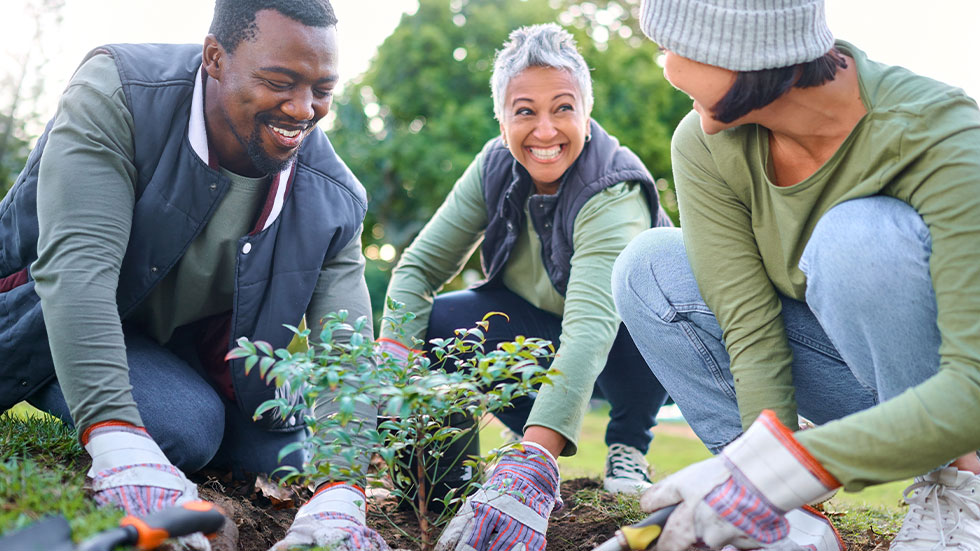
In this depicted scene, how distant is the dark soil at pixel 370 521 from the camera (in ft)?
8.05

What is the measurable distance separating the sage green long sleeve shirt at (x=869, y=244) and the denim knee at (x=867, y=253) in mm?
33

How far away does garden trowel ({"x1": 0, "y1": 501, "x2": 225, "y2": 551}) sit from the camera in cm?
150

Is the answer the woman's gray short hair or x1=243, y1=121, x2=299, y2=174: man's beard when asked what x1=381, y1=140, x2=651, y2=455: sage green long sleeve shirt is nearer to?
the woman's gray short hair

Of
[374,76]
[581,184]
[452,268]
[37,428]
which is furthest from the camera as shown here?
[374,76]

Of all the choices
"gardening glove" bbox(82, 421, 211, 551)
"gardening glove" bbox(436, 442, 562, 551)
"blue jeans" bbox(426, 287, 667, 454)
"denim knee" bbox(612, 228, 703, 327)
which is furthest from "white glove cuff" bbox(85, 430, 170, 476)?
"blue jeans" bbox(426, 287, 667, 454)

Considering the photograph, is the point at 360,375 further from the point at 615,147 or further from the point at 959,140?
the point at 615,147

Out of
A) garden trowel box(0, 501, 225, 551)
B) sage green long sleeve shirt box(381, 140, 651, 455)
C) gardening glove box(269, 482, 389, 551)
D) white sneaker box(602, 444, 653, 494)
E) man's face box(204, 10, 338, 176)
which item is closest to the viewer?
garden trowel box(0, 501, 225, 551)

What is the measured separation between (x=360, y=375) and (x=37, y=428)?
125 centimetres

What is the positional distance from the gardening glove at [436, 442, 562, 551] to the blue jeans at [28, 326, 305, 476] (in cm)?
94

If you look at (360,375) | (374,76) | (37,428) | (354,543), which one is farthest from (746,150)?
(374,76)

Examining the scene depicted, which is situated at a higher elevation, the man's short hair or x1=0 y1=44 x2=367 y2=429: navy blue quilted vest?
the man's short hair

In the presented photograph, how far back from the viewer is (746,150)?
2205 millimetres

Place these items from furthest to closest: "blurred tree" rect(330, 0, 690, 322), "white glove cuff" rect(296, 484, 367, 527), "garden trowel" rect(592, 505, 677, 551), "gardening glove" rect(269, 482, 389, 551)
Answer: "blurred tree" rect(330, 0, 690, 322), "white glove cuff" rect(296, 484, 367, 527), "gardening glove" rect(269, 482, 389, 551), "garden trowel" rect(592, 505, 677, 551)

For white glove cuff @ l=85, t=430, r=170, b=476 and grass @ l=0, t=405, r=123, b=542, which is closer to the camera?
grass @ l=0, t=405, r=123, b=542
